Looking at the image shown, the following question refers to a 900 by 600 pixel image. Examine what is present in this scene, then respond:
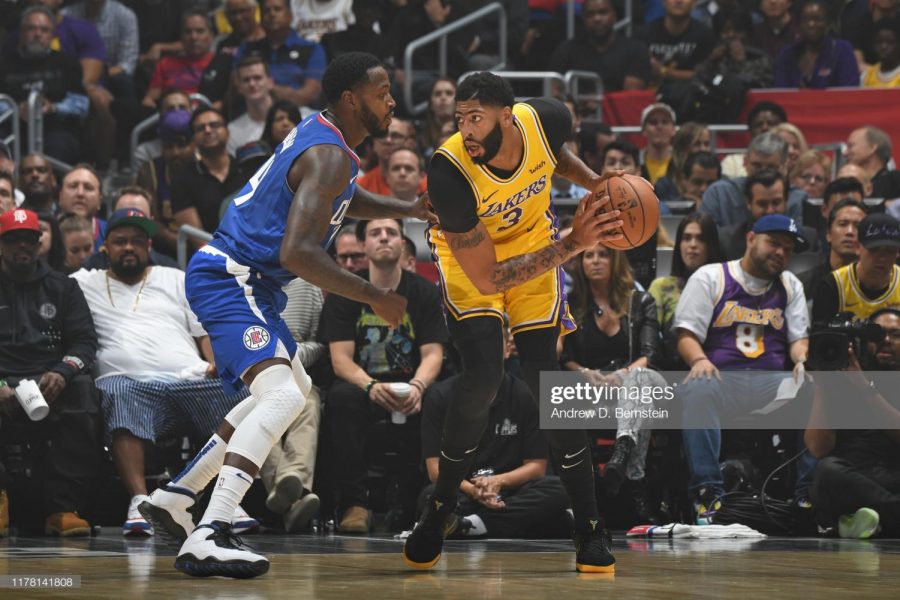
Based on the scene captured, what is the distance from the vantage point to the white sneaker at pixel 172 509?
6.05m

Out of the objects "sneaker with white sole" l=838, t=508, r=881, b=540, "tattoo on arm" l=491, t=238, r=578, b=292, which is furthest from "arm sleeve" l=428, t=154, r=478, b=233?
"sneaker with white sole" l=838, t=508, r=881, b=540

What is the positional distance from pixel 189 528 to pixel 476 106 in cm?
222

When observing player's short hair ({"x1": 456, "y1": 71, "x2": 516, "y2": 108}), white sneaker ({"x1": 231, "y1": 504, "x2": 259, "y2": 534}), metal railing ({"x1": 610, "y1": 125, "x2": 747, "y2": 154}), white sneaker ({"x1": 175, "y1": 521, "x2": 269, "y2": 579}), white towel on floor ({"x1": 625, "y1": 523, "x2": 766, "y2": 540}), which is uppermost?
metal railing ({"x1": 610, "y1": 125, "x2": 747, "y2": 154})

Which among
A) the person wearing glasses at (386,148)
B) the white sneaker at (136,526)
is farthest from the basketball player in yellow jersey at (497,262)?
the person wearing glasses at (386,148)

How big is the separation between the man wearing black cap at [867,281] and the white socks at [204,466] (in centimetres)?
454

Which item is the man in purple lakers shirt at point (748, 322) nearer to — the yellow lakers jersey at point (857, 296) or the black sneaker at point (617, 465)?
the yellow lakers jersey at point (857, 296)

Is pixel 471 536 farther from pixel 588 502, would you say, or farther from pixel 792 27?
pixel 792 27

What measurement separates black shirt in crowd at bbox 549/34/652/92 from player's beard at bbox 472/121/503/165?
862 cm

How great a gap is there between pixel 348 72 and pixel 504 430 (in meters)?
3.46

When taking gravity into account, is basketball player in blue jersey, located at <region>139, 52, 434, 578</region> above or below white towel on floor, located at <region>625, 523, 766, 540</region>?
above

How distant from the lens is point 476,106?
5.95 meters

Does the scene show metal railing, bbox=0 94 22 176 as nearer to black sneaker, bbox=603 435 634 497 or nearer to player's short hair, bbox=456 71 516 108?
black sneaker, bbox=603 435 634 497

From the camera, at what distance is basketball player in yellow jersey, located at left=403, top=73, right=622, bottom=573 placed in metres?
5.95

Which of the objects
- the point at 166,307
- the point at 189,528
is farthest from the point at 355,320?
the point at 189,528
